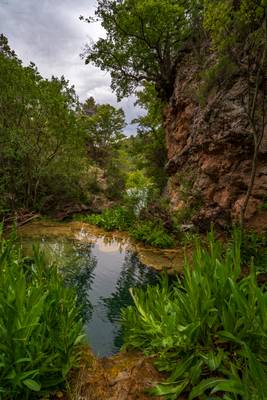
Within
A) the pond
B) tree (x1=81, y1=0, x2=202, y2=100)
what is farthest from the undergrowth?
tree (x1=81, y1=0, x2=202, y2=100)

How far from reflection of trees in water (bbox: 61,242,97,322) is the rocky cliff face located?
418cm

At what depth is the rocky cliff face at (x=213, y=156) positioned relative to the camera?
28.9ft

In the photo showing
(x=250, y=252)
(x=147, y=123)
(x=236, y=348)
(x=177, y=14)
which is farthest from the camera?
(x=147, y=123)

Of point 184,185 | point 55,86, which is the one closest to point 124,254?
point 184,185

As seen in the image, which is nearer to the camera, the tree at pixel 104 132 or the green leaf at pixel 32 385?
the green leaf at pixel 32 385

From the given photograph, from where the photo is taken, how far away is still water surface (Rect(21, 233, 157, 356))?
4.77 metres

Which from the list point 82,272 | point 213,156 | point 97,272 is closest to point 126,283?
point 97,272

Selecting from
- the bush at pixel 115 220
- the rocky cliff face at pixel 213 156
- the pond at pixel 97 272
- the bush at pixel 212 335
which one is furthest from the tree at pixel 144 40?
the bush at pixel 212 335

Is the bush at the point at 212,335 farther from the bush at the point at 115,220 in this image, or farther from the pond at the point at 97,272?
the bush at the point at 115,220

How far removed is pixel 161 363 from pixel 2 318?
3.97ft

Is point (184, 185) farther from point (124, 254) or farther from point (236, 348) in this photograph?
point (236, 348)

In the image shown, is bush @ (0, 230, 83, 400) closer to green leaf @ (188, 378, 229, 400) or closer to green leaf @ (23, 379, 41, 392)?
green leaf @ (23, 379, 41, 392)

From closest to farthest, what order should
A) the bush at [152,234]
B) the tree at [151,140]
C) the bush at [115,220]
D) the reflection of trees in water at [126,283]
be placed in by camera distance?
the reflection of trees in water at [126,283], the bush at [152,234], the bush at [115,220], the tree at [151,140]

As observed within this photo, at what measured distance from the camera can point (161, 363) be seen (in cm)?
220
